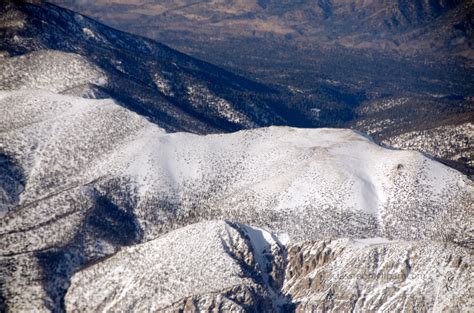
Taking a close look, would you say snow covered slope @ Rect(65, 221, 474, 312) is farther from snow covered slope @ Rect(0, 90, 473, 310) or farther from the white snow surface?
the white snow surface

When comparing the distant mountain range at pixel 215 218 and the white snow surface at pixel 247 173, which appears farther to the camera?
the white snow surface at pixel 247 173

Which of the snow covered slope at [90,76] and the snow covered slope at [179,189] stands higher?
the snow covered slope at [179,189]

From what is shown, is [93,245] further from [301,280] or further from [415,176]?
[415,176]

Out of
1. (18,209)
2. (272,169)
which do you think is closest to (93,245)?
(18,209)

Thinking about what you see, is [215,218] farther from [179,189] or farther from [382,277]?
[382,277]

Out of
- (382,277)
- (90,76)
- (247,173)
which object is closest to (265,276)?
(382,277)

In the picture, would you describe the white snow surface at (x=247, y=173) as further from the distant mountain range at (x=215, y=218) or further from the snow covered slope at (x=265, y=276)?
the snow covered slope at (x=265, y=276)

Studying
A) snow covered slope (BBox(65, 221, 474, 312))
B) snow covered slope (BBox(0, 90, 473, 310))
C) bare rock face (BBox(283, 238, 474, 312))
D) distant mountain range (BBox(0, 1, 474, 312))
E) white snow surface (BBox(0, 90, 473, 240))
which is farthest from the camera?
white snow surface (BBox(0, 90, 473, 240))

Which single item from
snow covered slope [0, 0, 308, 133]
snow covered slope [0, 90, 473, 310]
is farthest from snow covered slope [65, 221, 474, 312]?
snow covered slope [0, 0, 308, 133]

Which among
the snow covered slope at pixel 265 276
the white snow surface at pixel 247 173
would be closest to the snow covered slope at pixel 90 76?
the white snow surface at pixel 247 173
